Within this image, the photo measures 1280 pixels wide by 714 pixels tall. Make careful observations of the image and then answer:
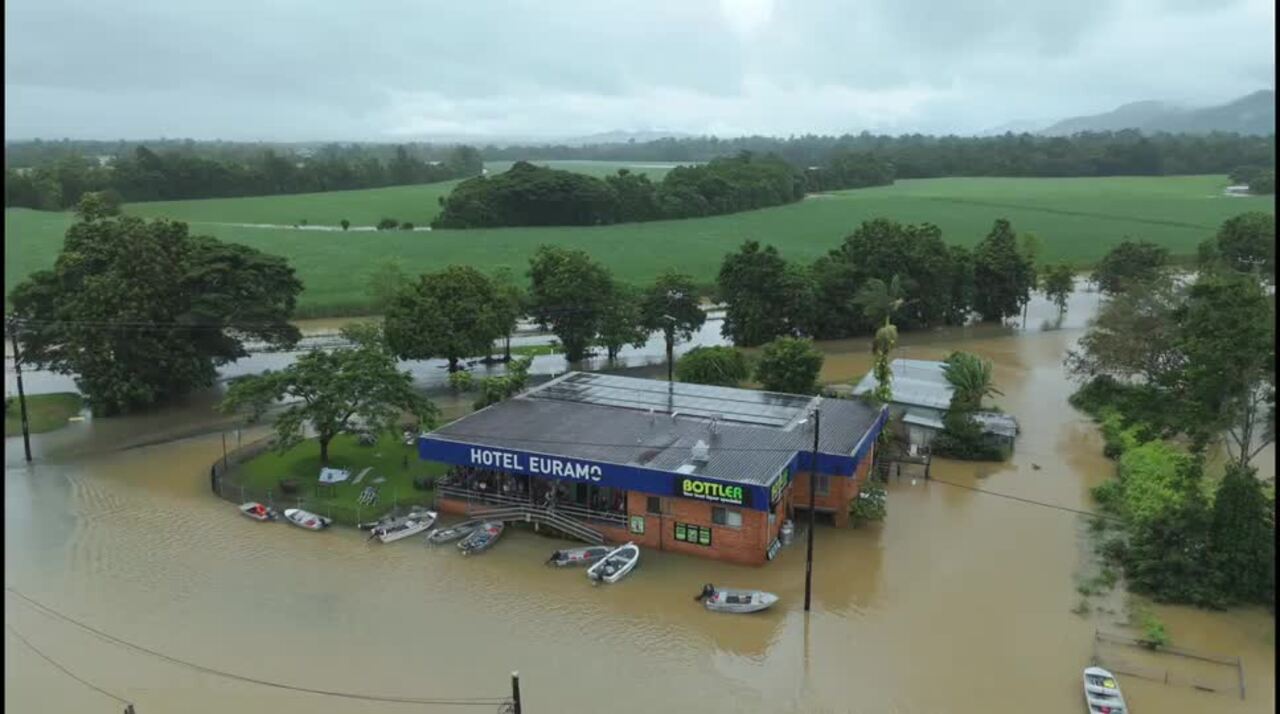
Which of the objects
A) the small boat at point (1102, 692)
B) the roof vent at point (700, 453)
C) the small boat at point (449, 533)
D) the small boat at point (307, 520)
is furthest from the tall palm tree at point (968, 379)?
the small boat at point (307, 520)

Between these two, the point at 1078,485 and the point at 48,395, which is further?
the point at 48,395

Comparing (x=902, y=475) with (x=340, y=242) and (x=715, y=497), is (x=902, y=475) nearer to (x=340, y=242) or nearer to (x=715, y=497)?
(x=715, y=497)

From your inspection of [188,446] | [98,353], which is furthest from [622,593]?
[98,353]

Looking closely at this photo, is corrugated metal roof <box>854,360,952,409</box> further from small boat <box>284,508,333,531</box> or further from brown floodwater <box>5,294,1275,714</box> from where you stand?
small boat <box>284,508,333,531</box>

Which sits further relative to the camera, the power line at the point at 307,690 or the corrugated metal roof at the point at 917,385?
the corrugated metal roof at the point at 917,385

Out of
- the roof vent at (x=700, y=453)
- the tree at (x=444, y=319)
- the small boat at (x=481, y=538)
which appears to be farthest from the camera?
the tree at (x=444, y=319)

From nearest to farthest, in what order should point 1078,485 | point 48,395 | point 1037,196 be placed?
point 1078,485 → point 48,395 → point 1037,196

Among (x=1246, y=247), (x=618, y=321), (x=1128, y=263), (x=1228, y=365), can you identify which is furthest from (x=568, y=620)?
(x=1246, y=247)

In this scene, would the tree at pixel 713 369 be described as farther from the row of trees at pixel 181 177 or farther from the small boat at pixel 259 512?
the row of trees at pixel 181 177
